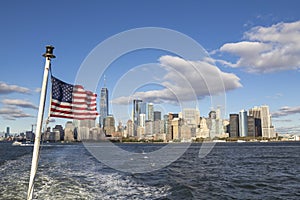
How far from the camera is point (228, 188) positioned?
2427 cm

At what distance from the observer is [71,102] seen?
10922 millimetres

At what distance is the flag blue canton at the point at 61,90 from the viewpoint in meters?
10.1

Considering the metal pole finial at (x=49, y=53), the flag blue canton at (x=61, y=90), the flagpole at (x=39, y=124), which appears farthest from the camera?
the flag blue canton at (x=61, y=90)

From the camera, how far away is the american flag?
33.3 ft

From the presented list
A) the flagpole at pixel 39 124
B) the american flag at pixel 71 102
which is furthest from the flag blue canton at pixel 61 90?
the flagpole at pixel 39 124

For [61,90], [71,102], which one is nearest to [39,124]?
[61,90]

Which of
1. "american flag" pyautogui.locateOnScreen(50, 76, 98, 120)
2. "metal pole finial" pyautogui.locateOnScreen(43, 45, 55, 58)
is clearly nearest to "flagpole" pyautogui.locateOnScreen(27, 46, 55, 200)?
"metal pole finial" pyautogui.locateOnScreen(43, 45, 55, 58)

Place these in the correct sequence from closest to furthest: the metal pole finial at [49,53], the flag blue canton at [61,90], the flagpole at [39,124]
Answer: the flagpole at [39,124]
the metal pole finial at [49,53]
the flag blue canton at [61,90]

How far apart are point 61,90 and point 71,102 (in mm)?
684

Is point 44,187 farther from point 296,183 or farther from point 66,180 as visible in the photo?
point 296,183

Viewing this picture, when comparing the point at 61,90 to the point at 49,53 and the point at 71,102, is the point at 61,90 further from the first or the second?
the point at 49,53

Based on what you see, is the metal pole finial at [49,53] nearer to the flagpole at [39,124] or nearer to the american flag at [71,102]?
the flagpole at [39,124]

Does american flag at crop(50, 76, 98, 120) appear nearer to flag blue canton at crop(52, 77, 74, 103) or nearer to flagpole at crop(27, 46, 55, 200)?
flag blue canton at crop(52, 77, 74, 103)

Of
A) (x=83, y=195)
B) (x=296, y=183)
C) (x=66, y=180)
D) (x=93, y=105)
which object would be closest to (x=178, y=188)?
(x=83, y=195)
